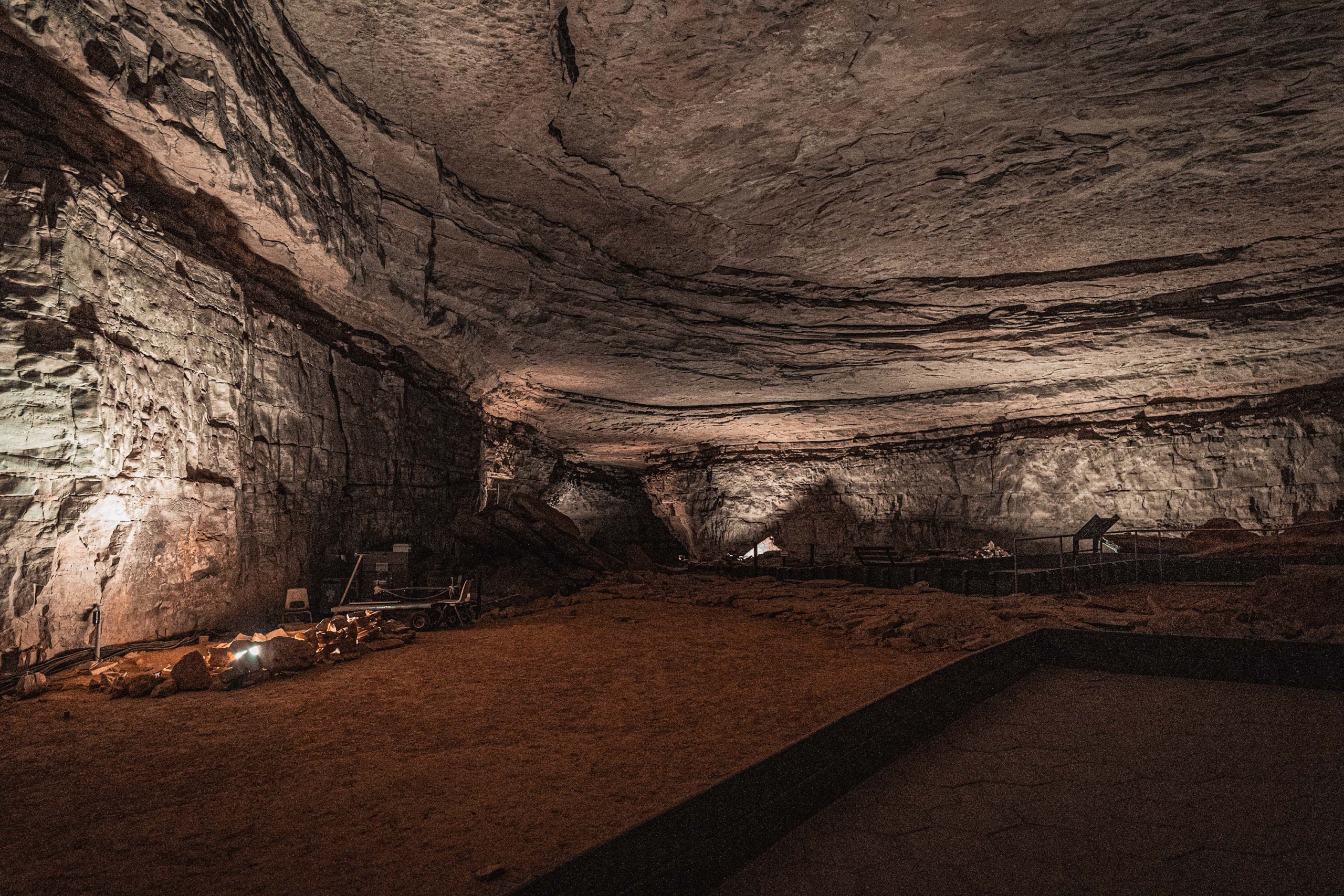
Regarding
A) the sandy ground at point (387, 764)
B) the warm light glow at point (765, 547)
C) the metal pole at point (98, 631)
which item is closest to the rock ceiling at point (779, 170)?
the metal pole at point (98, 631)

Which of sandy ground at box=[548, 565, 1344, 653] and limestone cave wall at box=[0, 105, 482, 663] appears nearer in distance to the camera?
limestone cave wall at box=[0, 105, 482, 663]

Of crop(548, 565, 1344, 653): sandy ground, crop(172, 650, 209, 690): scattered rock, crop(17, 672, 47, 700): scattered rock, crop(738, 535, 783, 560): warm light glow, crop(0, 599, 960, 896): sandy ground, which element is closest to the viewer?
crop(0, 599, 960, 896): sandy ground

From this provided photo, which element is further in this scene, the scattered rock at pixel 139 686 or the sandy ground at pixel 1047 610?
the sandy ground at pixel 1047 610

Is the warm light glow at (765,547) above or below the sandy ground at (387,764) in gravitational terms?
above

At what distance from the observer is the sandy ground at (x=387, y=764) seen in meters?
2.26

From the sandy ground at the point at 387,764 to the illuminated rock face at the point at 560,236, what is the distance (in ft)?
6.30

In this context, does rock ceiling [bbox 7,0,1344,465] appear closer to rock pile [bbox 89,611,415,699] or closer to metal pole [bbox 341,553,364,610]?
metal pole [bbox 341,553,364,610]

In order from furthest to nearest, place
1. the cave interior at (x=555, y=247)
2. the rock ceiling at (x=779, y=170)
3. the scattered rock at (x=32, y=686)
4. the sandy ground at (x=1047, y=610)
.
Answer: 1. the sandy ground at (x=1047, y=610)
2. the rock ceiling at (x=779, y=170)
3. the cave interior at (x=555, y=247)
4. the scattered rock at (x=32, y=686)

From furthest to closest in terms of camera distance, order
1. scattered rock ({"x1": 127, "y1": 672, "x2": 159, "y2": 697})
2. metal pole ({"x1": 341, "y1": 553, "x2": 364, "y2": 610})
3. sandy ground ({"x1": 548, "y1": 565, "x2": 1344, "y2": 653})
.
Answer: metal pole ({"x1": 341, "y1": 553, "x2": 364, "y2": 610})
sandy ground ({"x1": 548, "y1": 565, "x2": 1344, "y2": 653})
scattered rock ({"x1": 127, "y1": 672, "x2": 159, "y2": 697})

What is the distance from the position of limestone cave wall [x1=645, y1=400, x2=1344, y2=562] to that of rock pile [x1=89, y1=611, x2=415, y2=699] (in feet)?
46.1

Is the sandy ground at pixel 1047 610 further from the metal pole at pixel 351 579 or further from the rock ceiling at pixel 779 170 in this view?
the rock ceiling at pixel 779 170

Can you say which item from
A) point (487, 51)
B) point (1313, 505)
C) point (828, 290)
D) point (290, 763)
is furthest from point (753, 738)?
point (1313, 505)

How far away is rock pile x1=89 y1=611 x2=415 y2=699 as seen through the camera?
461 centimetres

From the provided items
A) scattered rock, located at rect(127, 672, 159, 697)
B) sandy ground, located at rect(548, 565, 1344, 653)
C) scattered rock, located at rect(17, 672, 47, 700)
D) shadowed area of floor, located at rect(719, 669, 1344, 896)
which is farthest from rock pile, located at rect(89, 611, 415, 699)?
sandy ground, located at rect(548, 565, 1344, 653)
